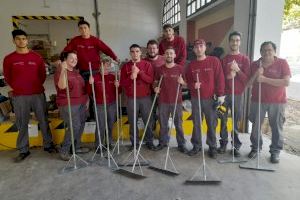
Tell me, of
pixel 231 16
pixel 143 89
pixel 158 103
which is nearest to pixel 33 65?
pixel 143 89

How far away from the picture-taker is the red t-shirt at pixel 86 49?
3.91m

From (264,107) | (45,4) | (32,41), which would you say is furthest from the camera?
(32,41)

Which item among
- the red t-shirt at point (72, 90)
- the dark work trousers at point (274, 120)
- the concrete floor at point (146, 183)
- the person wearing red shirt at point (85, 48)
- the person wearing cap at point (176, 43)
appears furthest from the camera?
the person wearing cap at point (176, 43)

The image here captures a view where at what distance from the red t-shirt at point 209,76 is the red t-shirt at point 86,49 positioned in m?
1.45

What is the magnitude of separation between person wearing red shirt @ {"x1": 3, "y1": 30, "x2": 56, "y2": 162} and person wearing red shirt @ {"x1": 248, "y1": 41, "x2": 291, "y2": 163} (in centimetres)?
283

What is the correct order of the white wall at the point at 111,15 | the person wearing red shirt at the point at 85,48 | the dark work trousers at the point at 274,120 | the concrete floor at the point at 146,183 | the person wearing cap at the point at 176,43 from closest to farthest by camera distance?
the concrete floor at the point at 146,183
the dark work trousers at the point at 274,120
the person wearing red shirt at the point at 85,48
the person wearing cap at the point at 176,43
the white wall at the point at 111,15

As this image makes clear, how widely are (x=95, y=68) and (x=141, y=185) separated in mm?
1891

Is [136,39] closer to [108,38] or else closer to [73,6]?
[108,38]

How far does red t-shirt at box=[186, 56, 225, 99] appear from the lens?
3434 mm

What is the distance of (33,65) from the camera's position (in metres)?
3.54

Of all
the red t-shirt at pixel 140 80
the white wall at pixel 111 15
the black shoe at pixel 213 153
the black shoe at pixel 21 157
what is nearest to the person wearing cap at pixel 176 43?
the red t-shirt at pixel 140 80

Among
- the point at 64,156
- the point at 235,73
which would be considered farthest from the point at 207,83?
the point at 64,156

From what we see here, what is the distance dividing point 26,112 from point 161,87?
1872mm

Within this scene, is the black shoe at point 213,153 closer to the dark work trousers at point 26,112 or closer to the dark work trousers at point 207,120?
the dark work trousers at point 207,120
